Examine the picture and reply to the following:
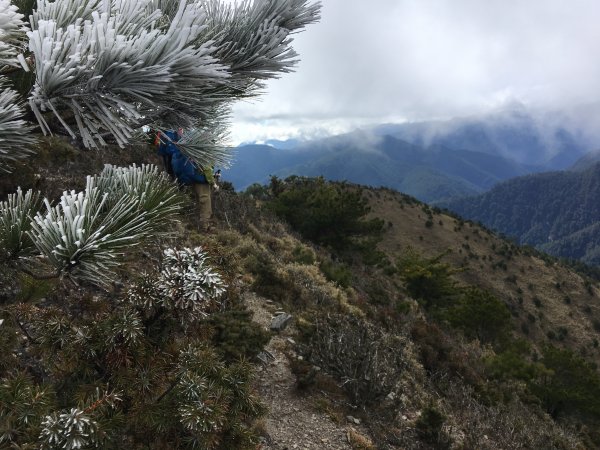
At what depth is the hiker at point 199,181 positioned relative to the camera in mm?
6314

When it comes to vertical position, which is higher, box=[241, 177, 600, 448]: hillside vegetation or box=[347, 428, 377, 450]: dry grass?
box=[347, 428, 377, 450]: dry grass

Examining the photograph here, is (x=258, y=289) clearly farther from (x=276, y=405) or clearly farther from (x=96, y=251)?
(x=96, y=251)

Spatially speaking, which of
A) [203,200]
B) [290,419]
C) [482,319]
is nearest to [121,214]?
[290,419]

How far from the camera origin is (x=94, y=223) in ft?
3.83

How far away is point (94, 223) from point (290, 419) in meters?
3.61

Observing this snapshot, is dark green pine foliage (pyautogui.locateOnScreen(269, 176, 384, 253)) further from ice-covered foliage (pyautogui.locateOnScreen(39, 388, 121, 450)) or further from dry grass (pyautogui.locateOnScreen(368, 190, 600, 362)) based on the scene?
ice-covered foliage (pyautogui.locateOnScreen(39, 388, 121, 450))

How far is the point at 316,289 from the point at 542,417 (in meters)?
6.72

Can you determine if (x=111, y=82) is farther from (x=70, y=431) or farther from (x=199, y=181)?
(x=199, y=181)

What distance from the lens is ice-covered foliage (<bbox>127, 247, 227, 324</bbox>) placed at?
1.83 metres

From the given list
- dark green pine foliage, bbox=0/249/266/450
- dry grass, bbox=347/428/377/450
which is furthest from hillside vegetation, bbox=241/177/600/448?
dark green pine foliage, bbox=0/249/266/450

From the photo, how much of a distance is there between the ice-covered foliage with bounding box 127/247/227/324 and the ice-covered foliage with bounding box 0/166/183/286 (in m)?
0.42

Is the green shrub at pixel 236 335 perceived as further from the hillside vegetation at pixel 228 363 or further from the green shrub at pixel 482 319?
the green shrub at pixel 482 319

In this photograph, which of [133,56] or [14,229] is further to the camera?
[14,229]

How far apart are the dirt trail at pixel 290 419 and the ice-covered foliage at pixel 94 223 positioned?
2.95 m
